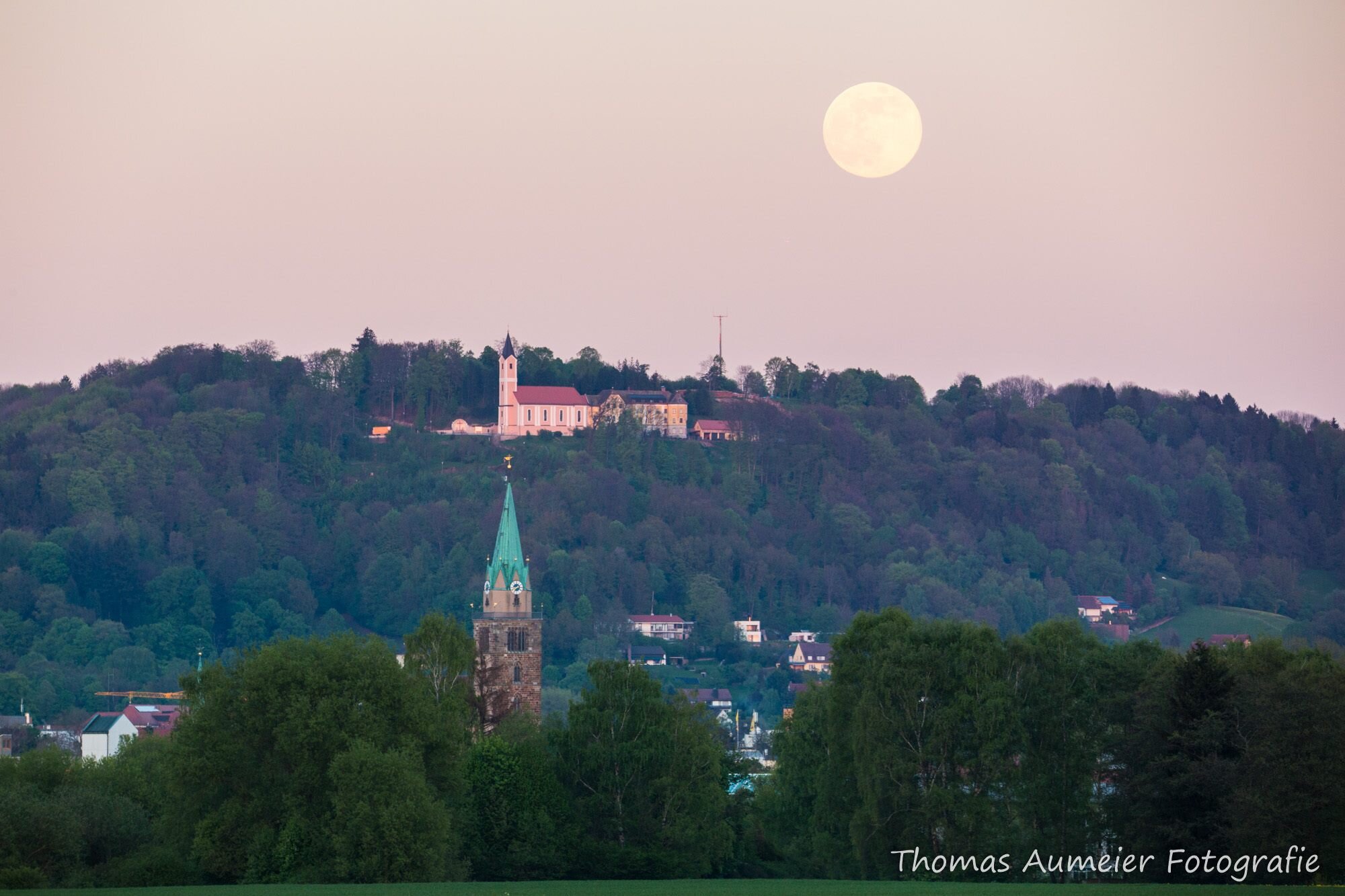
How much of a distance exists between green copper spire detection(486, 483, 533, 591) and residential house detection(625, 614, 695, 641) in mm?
95398

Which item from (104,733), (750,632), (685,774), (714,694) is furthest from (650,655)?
(685,774)

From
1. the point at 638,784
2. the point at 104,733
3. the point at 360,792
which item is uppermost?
the point at 360,792

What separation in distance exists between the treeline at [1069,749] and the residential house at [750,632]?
135322 millimetres

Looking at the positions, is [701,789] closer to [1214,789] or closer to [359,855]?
[359,855]

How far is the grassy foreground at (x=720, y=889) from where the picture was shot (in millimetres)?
38312

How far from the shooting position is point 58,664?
162875 millimetres

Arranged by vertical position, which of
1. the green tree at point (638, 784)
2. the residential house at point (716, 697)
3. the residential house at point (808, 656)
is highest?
the green tree at point (638, 784)

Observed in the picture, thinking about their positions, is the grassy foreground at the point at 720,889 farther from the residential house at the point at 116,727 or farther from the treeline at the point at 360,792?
the residential house at the point at 116,727

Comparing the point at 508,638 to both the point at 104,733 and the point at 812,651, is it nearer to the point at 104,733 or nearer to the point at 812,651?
the point at 104,733

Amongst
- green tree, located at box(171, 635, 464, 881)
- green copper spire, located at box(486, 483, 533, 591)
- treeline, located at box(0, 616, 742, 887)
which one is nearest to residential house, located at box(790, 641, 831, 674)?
green copper spire, located at box(486, 483, 533, 591)

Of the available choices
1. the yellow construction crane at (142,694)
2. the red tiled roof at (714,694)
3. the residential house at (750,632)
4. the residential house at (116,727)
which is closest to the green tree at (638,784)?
the residential house at (116,727)

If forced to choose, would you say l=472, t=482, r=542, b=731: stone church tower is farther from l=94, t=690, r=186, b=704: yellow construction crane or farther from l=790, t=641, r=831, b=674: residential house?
l=790, t=641, r=831, b=674: residential house

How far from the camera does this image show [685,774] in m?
56.5

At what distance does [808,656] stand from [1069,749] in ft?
451
